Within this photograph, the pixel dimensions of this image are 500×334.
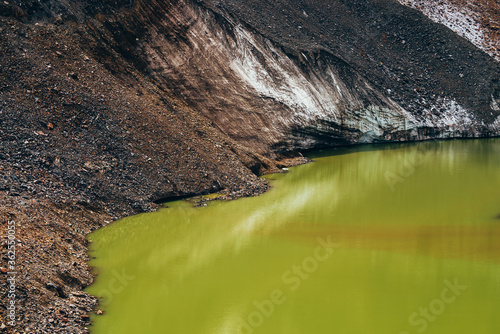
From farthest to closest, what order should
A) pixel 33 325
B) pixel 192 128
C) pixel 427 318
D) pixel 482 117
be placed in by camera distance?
pixel 482 117 < pixel 192 128 < pixel 427 318 < pixel 33 325

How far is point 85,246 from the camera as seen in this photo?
17.9 meters

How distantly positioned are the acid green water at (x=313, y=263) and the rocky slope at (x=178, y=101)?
1.43 meters

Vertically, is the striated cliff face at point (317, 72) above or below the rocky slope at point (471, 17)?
below

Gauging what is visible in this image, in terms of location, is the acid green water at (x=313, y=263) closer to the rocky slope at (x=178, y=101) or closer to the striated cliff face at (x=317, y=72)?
the rocky slope at (x=178, y=101)

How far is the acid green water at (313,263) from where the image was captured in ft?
44.2

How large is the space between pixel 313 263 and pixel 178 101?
1514 cm

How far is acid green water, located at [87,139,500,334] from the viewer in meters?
13.5

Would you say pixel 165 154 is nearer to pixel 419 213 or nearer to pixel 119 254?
pixel 119 254

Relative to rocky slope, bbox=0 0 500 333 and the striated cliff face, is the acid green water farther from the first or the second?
the striated cliff face

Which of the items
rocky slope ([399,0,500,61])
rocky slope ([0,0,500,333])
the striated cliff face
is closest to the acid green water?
rocky slope ([0,0,500,333])

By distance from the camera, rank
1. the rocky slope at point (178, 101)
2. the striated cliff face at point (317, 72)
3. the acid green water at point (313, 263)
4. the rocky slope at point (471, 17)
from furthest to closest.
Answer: the rocky slope at point (471, 17) → the striated cliff face at point (317, 72) → the rocky slope at point (178, 101) → the acid green water at point (313, 263)

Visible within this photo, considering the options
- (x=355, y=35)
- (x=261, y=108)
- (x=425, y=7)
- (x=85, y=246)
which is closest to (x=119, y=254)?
(x=85, y=246)

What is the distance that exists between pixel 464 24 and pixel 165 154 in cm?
3841

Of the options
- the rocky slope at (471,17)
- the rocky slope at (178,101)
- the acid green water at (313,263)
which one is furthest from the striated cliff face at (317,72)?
the acid green water at (313,263)
